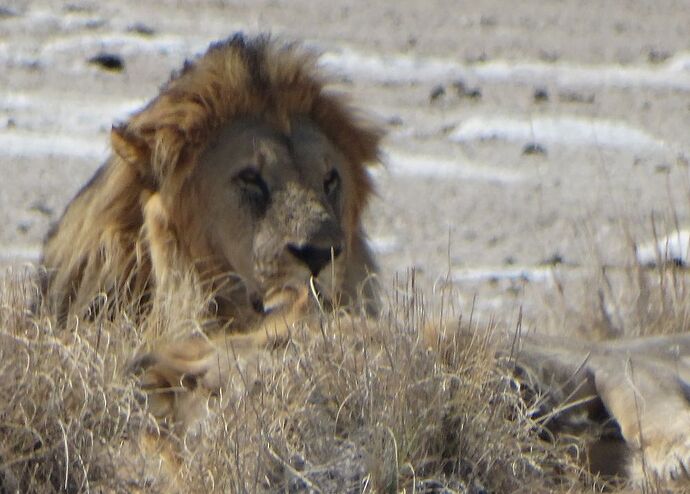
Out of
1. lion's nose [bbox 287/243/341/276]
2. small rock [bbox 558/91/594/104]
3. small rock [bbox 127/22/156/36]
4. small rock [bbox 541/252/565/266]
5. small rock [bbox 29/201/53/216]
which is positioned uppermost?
lion's nose [bbox 287/243/341/276]

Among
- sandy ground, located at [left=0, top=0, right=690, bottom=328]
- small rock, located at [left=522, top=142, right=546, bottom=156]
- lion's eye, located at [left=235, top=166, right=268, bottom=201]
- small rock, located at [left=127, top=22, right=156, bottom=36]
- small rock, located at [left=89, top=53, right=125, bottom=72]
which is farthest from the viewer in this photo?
small rock, located at [left=127, top=22, right=156, bottom=36]

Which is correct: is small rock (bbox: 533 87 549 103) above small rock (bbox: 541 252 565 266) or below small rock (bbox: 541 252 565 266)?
above

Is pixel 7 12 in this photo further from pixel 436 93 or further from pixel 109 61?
pixel 436 93

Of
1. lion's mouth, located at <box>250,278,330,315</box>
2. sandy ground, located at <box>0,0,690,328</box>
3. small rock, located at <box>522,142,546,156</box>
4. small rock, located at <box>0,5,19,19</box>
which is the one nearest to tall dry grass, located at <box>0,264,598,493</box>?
lion's mouth, located at <box>250,278,330,315</box>

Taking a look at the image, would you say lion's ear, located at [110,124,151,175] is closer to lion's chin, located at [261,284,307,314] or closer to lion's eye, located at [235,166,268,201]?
lion's eye, located at [235,166,268,201]

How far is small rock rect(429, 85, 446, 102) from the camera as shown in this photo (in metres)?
10.7

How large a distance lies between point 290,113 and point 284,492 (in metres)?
2.03

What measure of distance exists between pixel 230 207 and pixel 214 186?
12 centimetres

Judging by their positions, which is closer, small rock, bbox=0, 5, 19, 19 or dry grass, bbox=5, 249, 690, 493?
dry grass, bbox=5, 249, 690, 493

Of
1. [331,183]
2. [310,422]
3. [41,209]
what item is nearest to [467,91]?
[41,209]

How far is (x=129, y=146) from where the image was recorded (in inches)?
237

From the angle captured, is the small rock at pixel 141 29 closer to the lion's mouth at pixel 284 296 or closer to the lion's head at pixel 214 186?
the lion's head at pixel 214 186

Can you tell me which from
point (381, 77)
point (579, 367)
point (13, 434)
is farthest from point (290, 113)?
point (381, 77)

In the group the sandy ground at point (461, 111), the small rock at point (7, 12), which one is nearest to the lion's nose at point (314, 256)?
the sandy ground at point (461, 111)
